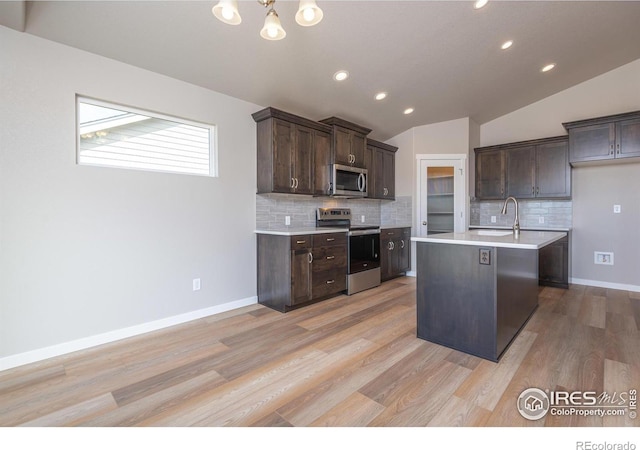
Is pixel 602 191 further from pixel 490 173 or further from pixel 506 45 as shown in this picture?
pixel 506 45

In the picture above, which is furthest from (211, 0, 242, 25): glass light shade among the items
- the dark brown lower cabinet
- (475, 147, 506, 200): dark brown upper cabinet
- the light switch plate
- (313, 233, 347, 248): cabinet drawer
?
the dark brown lower cabinet

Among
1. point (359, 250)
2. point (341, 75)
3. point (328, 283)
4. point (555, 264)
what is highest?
point (341, 75)

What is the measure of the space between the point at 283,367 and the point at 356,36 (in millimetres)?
2913

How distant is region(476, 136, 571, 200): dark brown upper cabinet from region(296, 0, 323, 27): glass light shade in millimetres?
4329

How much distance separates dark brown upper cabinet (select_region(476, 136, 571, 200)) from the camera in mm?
4289

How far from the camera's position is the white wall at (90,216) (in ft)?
7.06

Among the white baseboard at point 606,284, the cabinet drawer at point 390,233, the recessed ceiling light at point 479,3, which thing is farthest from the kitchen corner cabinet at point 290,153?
the white baseboard at point 606,284

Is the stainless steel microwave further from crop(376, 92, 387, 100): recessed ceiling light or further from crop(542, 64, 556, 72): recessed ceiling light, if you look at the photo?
crop(542, 64, 556, 72): recessed ceiling light

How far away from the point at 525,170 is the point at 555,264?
1474mm

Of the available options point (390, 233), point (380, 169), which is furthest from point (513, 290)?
point (380, 169)

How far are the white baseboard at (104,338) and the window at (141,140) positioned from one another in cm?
148

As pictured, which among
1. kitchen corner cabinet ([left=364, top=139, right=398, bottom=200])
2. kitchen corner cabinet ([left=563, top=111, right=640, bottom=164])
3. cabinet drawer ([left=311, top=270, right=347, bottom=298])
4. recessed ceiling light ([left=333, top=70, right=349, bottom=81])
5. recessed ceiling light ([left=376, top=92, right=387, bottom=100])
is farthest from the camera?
kitchen corner cabinet ([left=364, top=139, right=398, bottom=200])

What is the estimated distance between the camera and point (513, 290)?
252 centimetres

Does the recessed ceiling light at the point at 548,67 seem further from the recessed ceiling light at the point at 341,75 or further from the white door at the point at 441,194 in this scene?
the recessed ceiling light at the point at 341,75
